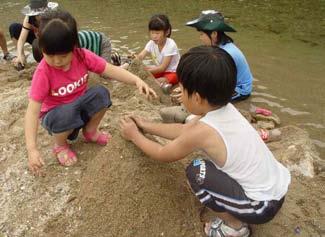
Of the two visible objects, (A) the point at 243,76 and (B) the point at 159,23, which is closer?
(A) the point at 243,76

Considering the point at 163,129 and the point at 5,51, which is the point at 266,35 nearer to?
the point at 5,51

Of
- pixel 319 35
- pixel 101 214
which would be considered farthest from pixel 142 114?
pixel 319 35

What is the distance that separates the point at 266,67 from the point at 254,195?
3.85 metres

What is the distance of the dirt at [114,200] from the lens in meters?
2.42

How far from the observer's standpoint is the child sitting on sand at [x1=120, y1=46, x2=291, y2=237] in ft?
6.81

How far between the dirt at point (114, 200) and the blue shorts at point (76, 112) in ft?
0.84

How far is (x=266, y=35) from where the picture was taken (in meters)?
7.09

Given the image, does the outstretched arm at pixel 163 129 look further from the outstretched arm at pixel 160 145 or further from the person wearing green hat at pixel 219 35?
the person wearing green hat at pixel 219 35

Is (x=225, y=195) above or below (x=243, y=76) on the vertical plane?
above

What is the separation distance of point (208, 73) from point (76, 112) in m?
1.10

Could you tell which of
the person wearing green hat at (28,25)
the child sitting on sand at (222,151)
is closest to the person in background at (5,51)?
the person wearing green hat at (28,25)

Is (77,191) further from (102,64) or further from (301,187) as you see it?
(301,187)

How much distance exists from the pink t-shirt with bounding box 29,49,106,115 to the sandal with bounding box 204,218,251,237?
123 cm

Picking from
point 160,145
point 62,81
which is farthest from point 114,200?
point 62,81
